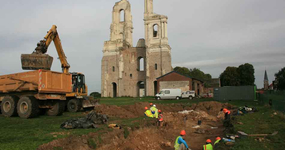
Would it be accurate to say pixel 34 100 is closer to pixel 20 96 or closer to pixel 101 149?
pixel 20 96

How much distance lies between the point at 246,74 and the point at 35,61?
198ft

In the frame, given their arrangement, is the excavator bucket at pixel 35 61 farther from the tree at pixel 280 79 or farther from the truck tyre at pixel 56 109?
the tree at pixel 280 79

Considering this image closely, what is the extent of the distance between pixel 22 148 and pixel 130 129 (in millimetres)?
4435

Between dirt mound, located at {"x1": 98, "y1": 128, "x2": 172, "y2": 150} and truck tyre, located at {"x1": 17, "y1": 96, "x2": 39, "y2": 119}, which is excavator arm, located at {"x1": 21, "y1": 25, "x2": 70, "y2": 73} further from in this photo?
dirt mound, located at {"x1": 98, "y1": 128, "x2": 172, "y2": 150}

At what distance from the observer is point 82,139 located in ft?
23.1

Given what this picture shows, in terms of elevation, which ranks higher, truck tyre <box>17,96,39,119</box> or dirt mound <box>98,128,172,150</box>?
truck tyre <box>17,96,39,119</box>

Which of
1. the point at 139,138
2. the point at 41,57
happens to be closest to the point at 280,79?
the point at 139,138

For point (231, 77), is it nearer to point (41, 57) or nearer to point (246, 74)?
point (246, 74)

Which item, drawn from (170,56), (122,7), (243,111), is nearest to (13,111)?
(243,111)

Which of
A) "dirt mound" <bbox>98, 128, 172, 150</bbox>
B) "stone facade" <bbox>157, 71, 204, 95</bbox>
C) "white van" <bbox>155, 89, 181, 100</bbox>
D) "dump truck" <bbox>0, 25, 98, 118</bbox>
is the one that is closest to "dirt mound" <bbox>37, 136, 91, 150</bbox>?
"dirt mound" <bbox>98, 128, 172, 150</bbox>

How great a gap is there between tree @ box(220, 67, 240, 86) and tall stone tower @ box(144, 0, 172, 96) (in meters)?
26.1

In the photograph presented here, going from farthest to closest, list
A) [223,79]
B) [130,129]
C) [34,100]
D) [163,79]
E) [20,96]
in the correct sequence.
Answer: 1. [223,79]
2. [163,79]
3. [20,96]
4. [34,100]
5. [130,129]

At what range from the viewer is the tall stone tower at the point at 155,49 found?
1850 inches

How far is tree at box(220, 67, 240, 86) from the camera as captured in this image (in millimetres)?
63581
